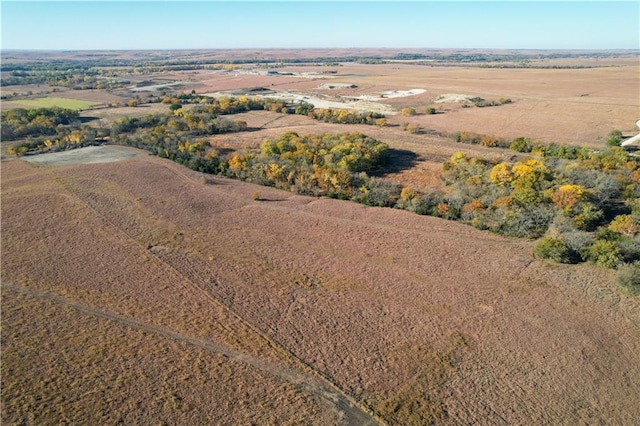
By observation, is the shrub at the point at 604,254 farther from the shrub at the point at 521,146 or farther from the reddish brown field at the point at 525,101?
the reddish brown field at the point at 525,101

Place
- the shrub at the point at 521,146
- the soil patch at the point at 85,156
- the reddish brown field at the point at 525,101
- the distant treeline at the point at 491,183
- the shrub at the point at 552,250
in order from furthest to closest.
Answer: the reddish brown field at the point at 525,101
the shrub at the point at 521,146
the soil patch at the point at 85,156
the distant treeline at the point at 491,183
the shrub at the point at 552,250

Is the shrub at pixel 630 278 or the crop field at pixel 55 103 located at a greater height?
the crop field at pixel 55 103

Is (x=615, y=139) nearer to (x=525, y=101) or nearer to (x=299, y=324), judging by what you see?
(x=525, y=101)

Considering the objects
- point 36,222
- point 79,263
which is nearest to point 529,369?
point 79,263

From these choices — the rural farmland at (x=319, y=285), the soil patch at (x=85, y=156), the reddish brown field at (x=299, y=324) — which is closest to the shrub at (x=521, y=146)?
the rural farmland at (x=319, y=285)

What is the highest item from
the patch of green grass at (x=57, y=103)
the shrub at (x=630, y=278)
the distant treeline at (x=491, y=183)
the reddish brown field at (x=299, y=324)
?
the patch of green grass at (x=57, y=103)

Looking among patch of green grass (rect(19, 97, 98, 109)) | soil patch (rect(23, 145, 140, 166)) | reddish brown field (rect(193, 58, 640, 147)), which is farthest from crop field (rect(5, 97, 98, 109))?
soil patch (rect(23, 145, 140, 166))

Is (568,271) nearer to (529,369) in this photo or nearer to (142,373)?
(529,369)

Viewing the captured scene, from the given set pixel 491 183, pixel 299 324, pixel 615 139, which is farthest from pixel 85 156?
pixel 615 139
